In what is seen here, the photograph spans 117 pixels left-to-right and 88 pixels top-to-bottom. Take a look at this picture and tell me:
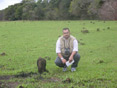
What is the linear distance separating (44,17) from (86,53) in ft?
171

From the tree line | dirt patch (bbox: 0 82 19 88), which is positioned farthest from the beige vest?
the tree line

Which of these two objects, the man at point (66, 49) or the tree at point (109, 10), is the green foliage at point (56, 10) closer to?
the tree at point (109, 10)

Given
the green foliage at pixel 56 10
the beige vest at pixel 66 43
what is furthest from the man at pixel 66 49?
the green foliage at pixel 56 10

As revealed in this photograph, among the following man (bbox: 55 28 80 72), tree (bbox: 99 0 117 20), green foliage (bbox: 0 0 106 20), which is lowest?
man (bbox: 55 28 80 72)

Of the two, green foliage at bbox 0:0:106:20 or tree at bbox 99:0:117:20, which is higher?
green foliage at bbox 0:0:106:20

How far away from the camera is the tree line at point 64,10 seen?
43456 millimetres

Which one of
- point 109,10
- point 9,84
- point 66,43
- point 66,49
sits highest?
point 109,10

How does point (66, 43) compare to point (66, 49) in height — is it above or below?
above

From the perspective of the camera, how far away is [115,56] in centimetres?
1005

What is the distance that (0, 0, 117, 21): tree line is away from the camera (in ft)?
143

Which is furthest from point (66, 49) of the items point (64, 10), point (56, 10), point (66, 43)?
point (64, 10)

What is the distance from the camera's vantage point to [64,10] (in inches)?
2394

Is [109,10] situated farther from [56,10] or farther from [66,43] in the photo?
[66,43]

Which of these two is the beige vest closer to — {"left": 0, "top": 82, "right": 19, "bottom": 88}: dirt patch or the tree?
{"left": 0, "top": 82, "right": 19, "bottom": 88}: dirt patch
